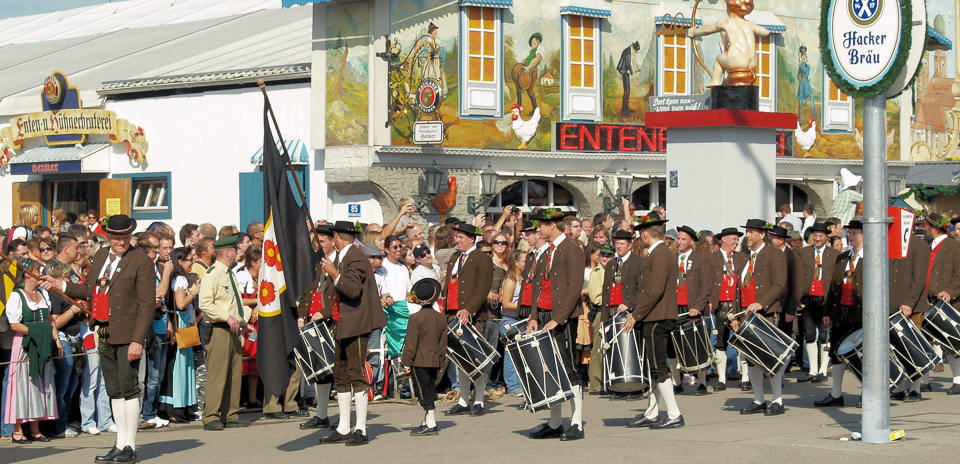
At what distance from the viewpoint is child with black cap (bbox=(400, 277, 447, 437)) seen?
1204cm

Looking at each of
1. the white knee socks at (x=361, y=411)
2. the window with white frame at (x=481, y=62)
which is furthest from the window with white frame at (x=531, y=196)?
the white knee socks at (x=361, y=411)

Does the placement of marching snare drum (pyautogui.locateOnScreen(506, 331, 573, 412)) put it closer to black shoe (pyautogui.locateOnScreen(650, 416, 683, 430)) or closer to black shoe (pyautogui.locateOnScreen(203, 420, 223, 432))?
black shoe (pyautogui.locateOnScreen(650, 416, 683, 430))

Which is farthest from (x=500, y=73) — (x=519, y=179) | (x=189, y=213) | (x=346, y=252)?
(x=346, y=252)

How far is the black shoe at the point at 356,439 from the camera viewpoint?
1147 centimetres

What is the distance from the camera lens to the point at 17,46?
44844 mm

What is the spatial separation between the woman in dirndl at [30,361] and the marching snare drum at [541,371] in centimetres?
421

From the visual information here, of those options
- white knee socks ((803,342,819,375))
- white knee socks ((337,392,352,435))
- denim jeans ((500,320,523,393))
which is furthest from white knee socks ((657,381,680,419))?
white knee socks ((803,342,819,375))

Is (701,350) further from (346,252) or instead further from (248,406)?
(248,406)

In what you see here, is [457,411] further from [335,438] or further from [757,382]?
[757,382]

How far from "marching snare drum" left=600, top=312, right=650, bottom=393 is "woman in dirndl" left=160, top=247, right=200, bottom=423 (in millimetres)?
3959

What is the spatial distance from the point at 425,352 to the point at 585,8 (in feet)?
54.1

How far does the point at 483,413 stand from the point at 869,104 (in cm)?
517

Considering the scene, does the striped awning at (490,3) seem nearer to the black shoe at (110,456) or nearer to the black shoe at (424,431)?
the black shoe at (424,431)

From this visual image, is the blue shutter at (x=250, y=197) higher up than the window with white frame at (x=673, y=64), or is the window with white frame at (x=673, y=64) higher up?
the window with white frame at (x=673, y=64)
